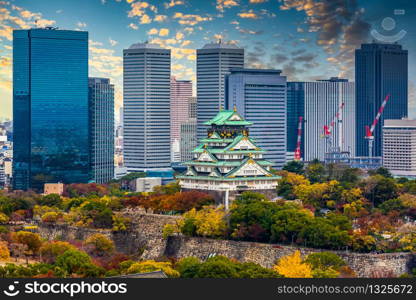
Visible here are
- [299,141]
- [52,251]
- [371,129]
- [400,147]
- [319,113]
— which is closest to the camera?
[52,251]

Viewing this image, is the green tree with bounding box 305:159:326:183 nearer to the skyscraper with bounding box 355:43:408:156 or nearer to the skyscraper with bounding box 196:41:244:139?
the skyscraper with bounding box 196:41:244:139

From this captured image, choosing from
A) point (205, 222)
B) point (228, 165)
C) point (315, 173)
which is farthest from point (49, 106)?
point (205, 222)

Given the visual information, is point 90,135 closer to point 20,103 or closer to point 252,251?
point 20,103

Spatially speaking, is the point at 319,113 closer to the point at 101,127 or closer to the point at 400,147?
the point at 400,147

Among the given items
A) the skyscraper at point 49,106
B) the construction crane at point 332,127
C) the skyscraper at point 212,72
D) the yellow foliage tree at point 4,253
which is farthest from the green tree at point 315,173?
the construction crane at point 332,127

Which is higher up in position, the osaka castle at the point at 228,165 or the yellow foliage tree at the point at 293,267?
the osaka castle at the point at 228,165

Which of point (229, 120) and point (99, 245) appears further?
point (229, 120)

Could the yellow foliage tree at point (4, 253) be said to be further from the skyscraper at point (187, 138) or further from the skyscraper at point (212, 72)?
the skyscraper at point (187, 138)
